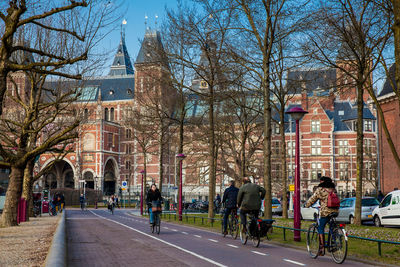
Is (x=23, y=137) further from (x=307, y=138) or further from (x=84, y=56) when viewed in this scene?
(x=307, y=138)

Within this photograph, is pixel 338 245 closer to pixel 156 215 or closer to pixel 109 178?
pixel 156 215

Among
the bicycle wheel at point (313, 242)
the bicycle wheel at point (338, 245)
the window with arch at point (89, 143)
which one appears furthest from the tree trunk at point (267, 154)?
the window with arch at point (89, 143)

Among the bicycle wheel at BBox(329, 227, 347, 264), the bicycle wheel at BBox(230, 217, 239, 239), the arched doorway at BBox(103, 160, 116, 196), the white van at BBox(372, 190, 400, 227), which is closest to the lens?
the bicycle wheel at BBox(329, 227, 347, 264)

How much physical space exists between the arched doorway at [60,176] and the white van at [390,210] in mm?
65545

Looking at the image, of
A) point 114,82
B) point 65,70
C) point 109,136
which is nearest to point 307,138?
point 109,136

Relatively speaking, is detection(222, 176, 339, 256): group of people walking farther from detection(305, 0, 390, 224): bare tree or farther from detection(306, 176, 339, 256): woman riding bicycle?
detection(305, 0, 390, 224): bare tree

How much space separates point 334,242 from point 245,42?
13295 mm

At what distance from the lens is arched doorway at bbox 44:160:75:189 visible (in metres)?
82.8

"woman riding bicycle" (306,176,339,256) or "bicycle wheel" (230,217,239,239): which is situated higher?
"woman riding bicycle" (306,176,339,256)

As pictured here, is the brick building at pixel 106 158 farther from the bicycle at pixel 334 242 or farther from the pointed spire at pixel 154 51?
the bicycle at pixel 334 242

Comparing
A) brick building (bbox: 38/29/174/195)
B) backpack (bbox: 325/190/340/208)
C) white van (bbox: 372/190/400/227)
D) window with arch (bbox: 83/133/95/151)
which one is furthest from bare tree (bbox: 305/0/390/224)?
window with arch (bbox: 83/133/95/151)

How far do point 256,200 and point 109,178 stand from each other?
241 feet

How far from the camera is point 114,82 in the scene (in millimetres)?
96812

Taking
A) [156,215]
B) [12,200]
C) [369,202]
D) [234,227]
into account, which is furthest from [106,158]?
[234,227]
